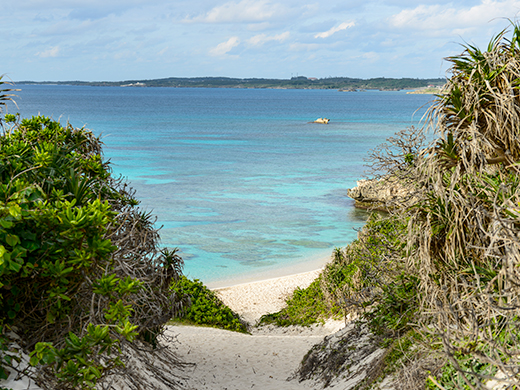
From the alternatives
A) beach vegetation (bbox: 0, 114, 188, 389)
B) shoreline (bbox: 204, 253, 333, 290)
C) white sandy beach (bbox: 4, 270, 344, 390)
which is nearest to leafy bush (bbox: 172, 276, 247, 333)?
white sandy beach (bbox: 4, 270, 344, 390)

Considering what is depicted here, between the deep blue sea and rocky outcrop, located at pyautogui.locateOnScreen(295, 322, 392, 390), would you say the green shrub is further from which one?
the deep blue sea

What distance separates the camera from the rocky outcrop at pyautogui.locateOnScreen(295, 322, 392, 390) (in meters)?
8.48

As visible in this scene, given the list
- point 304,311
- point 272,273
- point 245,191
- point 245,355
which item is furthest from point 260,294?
point 245,191

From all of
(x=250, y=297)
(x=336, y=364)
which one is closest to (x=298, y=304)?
(x=250, y=297)

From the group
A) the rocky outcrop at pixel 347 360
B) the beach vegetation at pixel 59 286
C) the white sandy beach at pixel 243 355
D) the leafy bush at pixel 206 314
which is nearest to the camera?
the beach vegetation at pixel 59 286

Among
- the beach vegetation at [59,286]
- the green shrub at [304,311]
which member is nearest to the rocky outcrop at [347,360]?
the beach vegetation at [59,286]

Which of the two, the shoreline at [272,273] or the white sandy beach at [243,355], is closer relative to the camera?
the white sandy beach at [243,355]

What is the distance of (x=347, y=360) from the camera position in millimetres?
9539

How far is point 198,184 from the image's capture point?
41.8 meters

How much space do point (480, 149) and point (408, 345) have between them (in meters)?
3.48

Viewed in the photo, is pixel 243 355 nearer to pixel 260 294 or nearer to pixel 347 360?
pixel 347 360

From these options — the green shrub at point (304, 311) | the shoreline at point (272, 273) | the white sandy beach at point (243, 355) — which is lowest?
the shoreline at point (272, 273)

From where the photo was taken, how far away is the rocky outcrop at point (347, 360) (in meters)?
8.48

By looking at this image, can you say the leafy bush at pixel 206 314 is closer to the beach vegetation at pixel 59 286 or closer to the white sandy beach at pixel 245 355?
the white sandy beach at pixel 245 355
